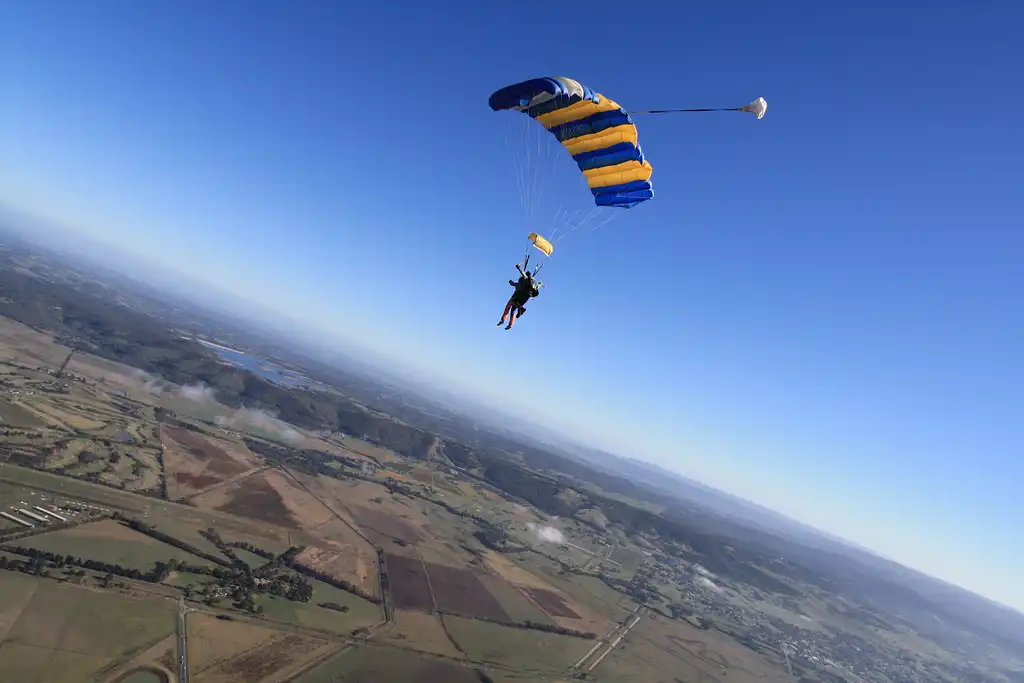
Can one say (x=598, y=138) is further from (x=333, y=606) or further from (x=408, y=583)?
(x=408, y=583)

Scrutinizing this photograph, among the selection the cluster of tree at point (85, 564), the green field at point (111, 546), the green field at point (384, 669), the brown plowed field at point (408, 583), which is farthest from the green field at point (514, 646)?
the cluster of tree at point (85, 564)

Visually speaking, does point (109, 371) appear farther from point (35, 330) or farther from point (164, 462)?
point (164, 462)

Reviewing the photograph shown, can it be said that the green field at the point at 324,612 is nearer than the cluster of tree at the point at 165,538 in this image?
Yes

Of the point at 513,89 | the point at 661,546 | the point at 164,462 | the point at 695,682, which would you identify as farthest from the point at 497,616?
the point at 661,546

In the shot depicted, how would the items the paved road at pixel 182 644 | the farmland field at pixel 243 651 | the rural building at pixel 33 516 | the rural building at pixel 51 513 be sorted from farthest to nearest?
the rural building at pixel 51 513 < the rural building at pixel 33 516 < the farmland field at pixel 243 651 < the paved road at pixel 182 644

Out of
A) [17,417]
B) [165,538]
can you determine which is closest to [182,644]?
[165,538]

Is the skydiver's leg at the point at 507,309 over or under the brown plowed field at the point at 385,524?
over

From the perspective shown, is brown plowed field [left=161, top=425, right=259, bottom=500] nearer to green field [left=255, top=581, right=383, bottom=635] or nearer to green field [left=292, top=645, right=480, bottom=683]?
green field [left=255, top=581, right=383, bottom=635]

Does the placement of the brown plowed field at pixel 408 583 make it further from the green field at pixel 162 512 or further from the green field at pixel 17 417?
the green field at pixel 17 417
